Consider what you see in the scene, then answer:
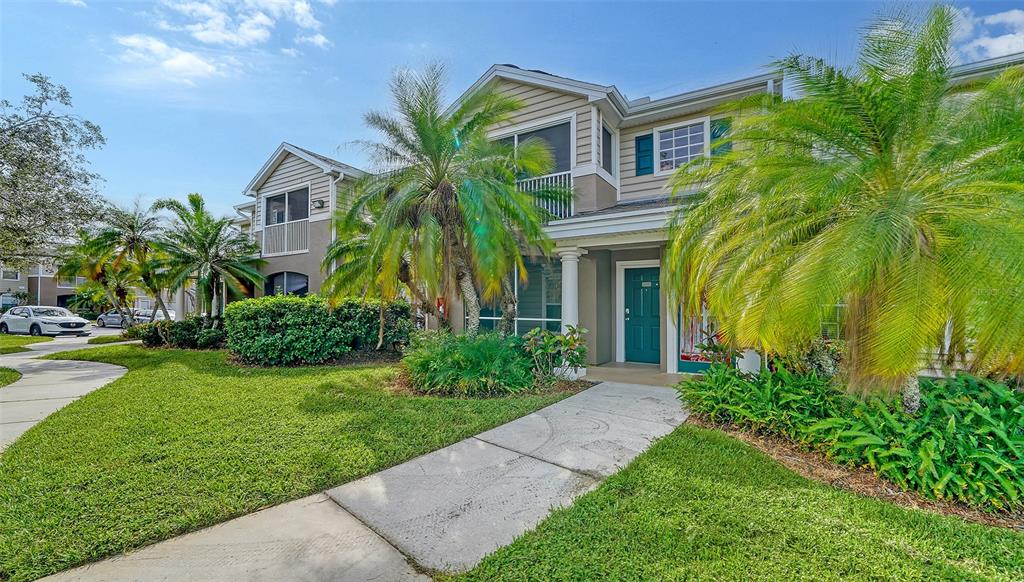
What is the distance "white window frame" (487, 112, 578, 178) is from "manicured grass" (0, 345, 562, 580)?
17.6 feet

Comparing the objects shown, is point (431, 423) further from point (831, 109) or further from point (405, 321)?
point (405, 321)

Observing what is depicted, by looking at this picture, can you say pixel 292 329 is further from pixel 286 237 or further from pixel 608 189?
pixel 608 189

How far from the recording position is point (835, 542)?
8.87 ft

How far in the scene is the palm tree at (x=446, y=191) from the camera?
21.7 feet

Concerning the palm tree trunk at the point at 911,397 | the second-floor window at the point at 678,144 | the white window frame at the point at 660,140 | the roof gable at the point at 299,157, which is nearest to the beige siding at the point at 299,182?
the roof gable at the point at 299,157

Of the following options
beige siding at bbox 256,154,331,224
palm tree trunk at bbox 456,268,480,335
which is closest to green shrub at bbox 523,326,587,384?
palm tree trunk at bbox 456,268,480,335

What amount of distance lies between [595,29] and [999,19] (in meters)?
6.29

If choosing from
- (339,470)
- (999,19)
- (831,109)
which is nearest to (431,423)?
(339,470)

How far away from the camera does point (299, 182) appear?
14.5 meters

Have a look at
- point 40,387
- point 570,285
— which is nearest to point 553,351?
point 570,285

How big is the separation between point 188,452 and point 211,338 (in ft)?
35.3

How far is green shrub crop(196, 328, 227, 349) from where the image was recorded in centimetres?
1298

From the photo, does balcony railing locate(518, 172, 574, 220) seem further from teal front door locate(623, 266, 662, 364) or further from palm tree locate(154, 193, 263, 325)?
palm tree locate(154, 193, 263, 325)

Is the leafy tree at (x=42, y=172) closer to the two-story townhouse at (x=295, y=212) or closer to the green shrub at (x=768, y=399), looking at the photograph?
the two-story townhouse at (x=295, y=212)
